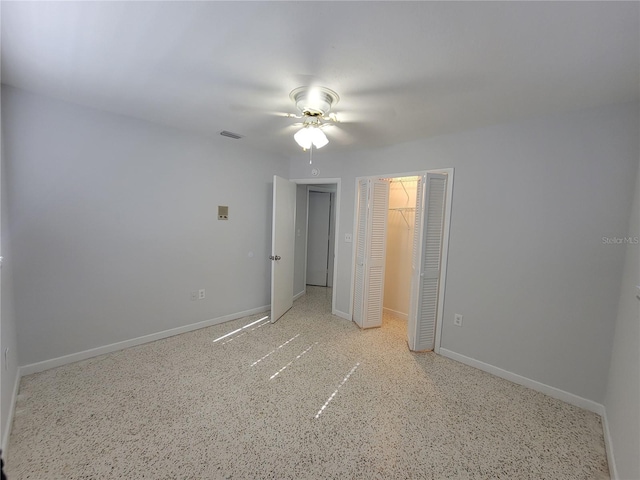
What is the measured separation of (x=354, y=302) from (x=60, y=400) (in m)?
2.95

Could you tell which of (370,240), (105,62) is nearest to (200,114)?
(105,62)

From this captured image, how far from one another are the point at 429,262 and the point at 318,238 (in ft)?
9.64

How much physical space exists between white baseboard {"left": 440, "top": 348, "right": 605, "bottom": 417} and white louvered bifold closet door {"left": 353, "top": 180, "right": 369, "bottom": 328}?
42.8 inches

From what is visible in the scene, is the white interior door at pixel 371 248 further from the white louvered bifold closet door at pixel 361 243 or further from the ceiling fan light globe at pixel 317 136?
the ceiling fan light globe at pixel 317 136

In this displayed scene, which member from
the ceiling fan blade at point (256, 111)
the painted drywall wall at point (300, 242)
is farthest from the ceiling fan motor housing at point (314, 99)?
the painted drywall wall at point (300, 242)

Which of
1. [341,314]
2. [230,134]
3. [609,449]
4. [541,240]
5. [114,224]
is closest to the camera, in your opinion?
[609,449]

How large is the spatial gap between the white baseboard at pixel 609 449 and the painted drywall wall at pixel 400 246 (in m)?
2.13

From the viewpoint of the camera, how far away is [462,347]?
107 inches

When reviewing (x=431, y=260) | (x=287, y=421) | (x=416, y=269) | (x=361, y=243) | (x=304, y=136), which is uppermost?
(x=304, y=136)

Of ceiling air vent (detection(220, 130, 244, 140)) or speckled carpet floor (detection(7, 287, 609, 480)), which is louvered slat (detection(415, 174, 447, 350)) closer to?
speckled carpet floor (detection(7, 287, 609, 480))

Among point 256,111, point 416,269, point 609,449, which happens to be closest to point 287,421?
point 416,269

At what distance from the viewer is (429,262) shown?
2.84m

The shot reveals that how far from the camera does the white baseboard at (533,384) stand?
6.79ft

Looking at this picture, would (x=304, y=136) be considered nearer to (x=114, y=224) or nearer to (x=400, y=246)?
(x=114, y=224)
